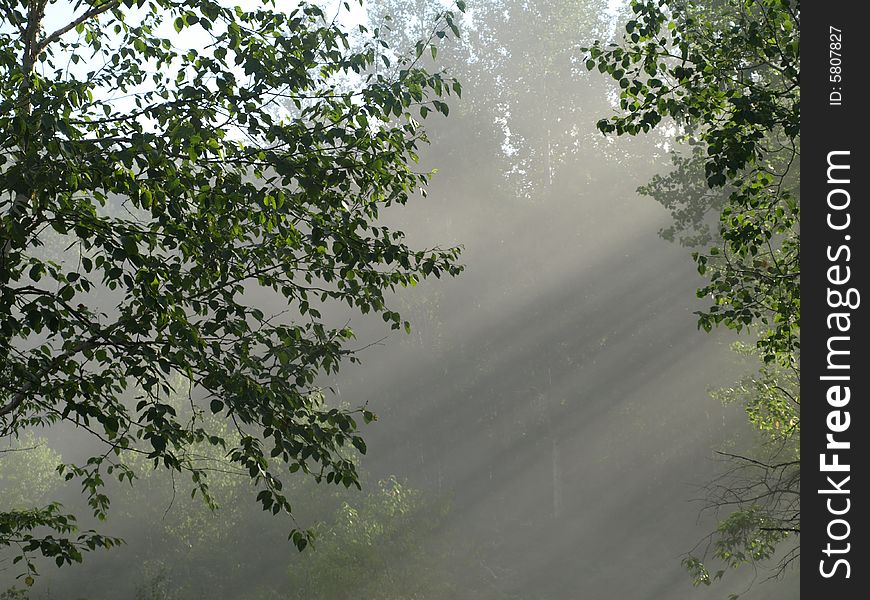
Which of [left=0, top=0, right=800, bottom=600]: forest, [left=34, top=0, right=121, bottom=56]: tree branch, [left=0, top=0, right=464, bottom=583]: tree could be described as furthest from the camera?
[left=0, top=0, right=800, bottom=600]: forest

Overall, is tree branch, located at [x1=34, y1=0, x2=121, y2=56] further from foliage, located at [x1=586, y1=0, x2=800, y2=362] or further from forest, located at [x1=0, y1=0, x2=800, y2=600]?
foliage, located at [x1=586, y1=0, x2=800, y2=362]

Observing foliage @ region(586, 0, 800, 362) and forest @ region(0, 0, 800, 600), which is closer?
foliage @ region(586, 0, 800, 362)

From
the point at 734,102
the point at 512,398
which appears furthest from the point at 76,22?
the point at 512,398

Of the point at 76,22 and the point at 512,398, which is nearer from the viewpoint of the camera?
the point at 76,22

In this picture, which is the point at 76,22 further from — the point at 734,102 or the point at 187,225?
the point at 734,102

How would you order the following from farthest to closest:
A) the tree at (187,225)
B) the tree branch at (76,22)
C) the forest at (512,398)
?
the forest at (512,398), the tree branch at (76,22), the tree at (187,225)

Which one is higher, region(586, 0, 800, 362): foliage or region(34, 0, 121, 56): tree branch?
region(34, 0, 121, 56): tree branch

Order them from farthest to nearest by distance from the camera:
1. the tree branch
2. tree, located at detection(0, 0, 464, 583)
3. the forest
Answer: the forest
the tree branch
tree, located at detection(0, 0, 464, 583)

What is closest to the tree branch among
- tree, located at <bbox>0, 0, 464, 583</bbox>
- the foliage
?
tree, located at <bbox>0, 0, 464, 583</bbox>

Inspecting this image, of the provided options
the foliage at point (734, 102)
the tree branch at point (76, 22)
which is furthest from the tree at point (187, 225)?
the foliage at point (734, 102)

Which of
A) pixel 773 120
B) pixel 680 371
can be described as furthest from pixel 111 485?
pixel 773 120

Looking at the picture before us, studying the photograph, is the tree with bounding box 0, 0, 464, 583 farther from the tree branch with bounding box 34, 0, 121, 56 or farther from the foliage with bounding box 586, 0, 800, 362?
the foliage with bounding box 586, 0, 800, 362

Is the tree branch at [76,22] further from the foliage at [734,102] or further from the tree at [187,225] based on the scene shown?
the foliage at [734,102]
